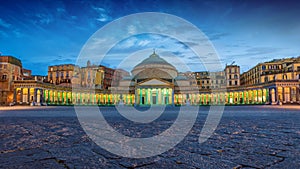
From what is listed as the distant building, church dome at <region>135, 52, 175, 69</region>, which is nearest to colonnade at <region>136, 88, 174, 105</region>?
church dome at <region>135, 52, 175, 69</region>

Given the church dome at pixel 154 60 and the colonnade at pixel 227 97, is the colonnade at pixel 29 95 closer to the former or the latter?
the church dome at pixel 154 60

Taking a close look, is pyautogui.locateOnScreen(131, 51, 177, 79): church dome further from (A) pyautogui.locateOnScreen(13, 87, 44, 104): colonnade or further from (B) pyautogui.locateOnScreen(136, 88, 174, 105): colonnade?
(A) pyautogui.locateOnScreen(13, 87, 44, 104): colonnade

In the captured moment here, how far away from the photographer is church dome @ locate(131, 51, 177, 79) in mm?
70338

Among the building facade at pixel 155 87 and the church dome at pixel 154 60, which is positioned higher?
the church dome at pixel 154 60

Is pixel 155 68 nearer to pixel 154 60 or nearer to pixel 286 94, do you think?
pixel 154 60

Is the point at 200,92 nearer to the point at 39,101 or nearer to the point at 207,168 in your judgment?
the point at 39,101

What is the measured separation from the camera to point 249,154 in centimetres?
304

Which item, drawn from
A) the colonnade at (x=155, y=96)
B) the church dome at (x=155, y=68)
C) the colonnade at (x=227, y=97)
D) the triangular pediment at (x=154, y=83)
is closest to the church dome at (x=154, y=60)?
the church dome at (x=155, y=68)

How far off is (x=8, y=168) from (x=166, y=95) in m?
60.2

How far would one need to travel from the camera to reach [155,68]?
70375 mm

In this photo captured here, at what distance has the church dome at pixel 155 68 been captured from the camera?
231ft

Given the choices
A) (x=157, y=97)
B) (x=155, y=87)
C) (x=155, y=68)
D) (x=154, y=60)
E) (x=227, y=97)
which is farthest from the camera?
(x=154, y=60)

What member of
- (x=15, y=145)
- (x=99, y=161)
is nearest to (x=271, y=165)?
(x=99, y=161)

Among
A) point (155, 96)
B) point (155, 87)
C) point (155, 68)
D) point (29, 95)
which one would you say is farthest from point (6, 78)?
point (155, 68)
